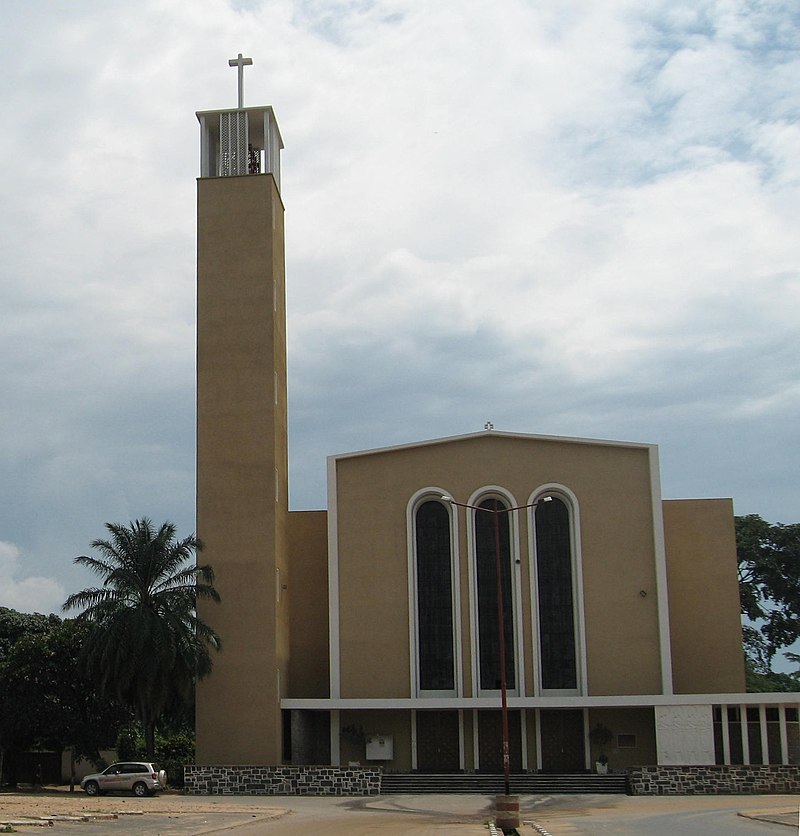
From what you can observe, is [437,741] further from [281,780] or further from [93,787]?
[93,787]

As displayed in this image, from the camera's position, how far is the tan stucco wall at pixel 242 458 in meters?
42.8

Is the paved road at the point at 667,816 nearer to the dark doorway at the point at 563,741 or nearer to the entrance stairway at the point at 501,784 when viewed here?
the entrance stairway at the point at 501,784

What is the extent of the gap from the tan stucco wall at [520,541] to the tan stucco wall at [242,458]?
2949mm

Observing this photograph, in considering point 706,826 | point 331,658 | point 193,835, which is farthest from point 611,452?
point 193,835

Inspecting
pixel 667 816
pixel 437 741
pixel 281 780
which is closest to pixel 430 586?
pixel 437 741

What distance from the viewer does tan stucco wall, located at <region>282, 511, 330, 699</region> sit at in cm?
4678

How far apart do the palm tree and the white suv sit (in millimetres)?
2068

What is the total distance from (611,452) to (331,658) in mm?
13533

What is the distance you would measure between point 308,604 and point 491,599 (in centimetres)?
758

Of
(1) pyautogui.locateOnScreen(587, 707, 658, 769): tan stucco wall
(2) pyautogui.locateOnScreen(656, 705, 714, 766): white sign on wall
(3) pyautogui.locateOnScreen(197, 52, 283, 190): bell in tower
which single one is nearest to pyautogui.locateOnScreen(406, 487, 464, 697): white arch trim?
(1) pyautogui.locateOnScreen(587, 707, 658, 769): tan stucco wall

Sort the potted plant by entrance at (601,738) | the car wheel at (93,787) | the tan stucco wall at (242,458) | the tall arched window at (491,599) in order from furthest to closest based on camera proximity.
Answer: the tall arched window at (491,599) < the potted plant by entrance at (601,738) < the tan stucco wall at (242,458) < the car wheel at (93,787)

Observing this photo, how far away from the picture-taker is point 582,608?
44.4 meters

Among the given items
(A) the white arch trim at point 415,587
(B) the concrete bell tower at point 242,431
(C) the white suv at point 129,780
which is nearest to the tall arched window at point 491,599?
(A) the white arch trim at point 415,587

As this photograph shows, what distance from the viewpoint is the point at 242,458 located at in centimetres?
4500
